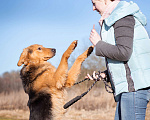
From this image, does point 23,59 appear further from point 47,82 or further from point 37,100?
point 37,100

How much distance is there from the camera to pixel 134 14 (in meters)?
2.00

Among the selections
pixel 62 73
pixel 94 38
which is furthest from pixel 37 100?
pixel 94 38

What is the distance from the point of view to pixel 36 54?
14.0 ft

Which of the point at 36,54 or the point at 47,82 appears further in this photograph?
the point at 36,54

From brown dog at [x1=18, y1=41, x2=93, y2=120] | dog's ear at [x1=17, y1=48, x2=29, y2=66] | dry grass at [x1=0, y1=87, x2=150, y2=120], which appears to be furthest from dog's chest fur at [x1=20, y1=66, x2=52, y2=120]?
dry grass at [x1=0, y1=87, x2=150, y2=120]

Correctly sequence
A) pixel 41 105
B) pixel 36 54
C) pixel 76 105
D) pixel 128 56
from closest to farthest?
pixel 128 56 → pixel 41 105 → pixel 36 54 → pixel 76 105

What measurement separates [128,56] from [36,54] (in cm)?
263

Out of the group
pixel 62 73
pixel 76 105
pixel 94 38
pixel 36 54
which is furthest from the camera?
pixel 76 105

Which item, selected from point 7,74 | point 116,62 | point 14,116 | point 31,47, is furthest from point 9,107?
point 116,62

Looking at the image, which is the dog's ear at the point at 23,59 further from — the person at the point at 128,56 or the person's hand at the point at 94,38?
the person at the point at 128,56

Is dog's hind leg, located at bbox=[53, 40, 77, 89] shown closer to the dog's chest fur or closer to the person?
the dog's chest fur

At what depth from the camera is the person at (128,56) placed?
76.5 inches

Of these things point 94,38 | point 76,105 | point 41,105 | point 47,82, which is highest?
point 94,38

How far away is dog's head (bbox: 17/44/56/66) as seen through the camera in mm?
4168
